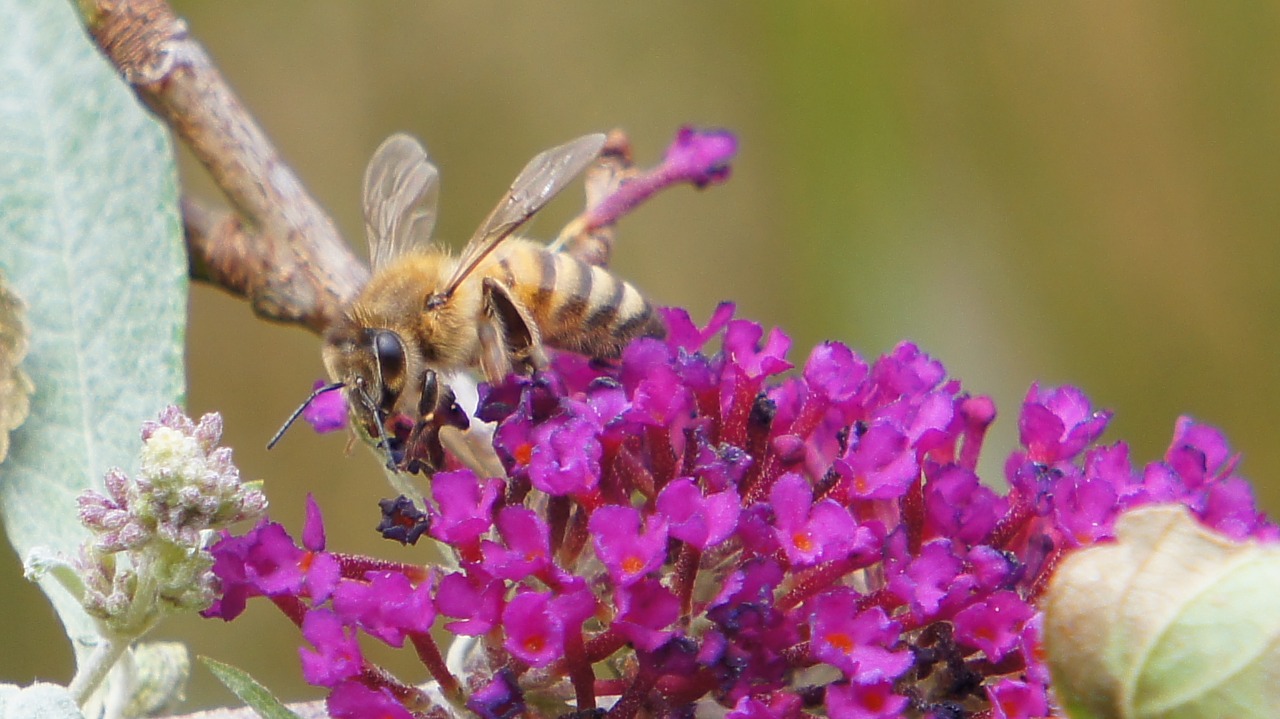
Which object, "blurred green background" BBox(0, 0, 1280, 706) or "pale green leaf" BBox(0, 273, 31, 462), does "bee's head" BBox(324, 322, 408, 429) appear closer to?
"pale green leaf" BBox(0, 273, 31, 462)

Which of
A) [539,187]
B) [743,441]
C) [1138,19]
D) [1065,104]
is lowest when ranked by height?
[743,441]

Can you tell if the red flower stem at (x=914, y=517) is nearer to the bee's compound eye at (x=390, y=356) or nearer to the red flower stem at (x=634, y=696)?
the red flower stem at (x=634, y=696)

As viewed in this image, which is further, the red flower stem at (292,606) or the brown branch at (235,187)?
the brown branch at (235,187)

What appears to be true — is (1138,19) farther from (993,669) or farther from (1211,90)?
(993,669)

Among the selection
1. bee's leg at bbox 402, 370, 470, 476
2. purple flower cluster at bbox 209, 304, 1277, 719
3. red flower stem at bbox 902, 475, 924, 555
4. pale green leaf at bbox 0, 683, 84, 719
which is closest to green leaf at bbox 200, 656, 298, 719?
purple flower cluster at bbox 209, 304, 1277, 719

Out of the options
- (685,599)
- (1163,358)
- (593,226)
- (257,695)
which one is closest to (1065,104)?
(1163,358)

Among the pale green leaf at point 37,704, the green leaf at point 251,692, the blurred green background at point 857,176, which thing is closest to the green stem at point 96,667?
the pale green leaf at point 37,704
